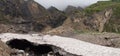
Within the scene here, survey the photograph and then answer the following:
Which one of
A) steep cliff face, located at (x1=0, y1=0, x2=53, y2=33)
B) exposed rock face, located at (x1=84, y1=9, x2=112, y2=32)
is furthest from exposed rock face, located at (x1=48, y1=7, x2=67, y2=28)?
exposed rock face, located at (x1=84, y1=9, x2=112, y2=32)

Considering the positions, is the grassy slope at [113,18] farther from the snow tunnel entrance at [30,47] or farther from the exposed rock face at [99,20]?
the snow tunnel entrance at [30,47]

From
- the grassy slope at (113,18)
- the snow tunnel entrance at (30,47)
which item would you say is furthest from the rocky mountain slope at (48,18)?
the snow tunnel entrance at (30,47)

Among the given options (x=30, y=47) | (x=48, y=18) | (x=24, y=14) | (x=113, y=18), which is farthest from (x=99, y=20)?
(x=30, y=47)

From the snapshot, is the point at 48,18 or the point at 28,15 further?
the point at 28,15

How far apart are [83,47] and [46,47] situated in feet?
11.4

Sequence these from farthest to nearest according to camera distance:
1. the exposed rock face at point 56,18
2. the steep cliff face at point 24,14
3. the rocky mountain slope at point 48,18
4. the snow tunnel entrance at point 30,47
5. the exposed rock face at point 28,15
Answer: the exposed rock face at point 56,18 < the exposed rock face at point 28,15 < the steep cliff face at point 24,14 < the rocky mountain slope at point 48,18 < the snow tunnel entrance at point 30,47

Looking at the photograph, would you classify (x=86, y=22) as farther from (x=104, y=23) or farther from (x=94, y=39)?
(x=94, y=39)

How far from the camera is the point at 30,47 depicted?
32.7 m

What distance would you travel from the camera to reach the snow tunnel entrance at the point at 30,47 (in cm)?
3127

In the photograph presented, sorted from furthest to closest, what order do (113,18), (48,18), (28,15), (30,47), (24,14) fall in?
1. (113,18)
2. (28,15)
3. (24,14)
4. (48,18)
5. (30,47)

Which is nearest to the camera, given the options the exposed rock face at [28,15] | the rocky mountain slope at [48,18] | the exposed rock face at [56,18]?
the rocky mountain slope at [48,18]

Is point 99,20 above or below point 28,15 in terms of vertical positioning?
below

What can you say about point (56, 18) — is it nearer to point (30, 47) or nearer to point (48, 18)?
point (48, 18)

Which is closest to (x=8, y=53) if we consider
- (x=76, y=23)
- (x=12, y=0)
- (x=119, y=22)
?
(x=76, y=23)
